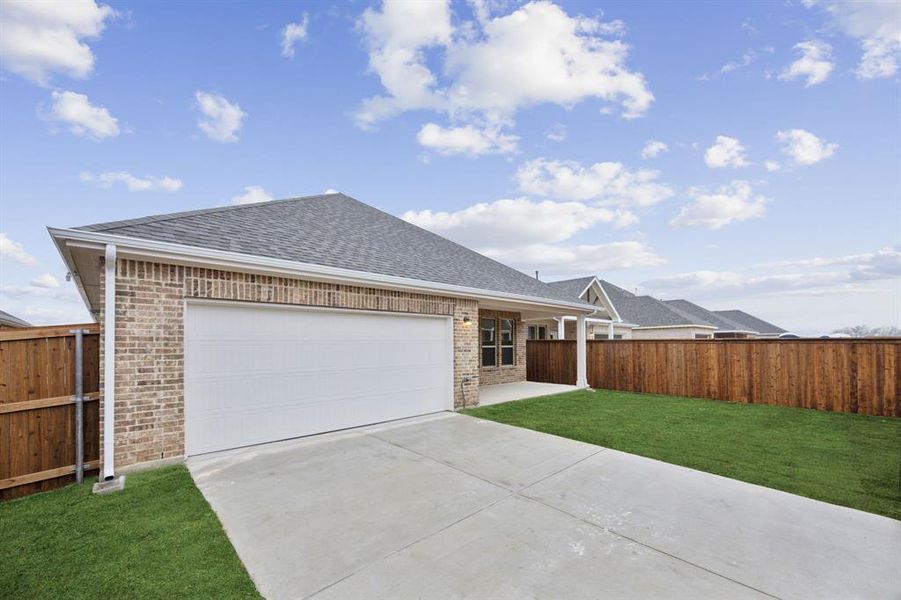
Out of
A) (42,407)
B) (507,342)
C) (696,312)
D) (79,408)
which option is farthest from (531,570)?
(696,312)

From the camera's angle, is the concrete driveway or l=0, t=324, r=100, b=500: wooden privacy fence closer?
the concrete driveway

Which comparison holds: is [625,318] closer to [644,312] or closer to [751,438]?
[644,312]

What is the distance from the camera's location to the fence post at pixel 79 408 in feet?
15.7

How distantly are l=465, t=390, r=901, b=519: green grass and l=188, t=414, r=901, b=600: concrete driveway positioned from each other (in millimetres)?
655

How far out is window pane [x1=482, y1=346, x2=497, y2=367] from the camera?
43.4 ft

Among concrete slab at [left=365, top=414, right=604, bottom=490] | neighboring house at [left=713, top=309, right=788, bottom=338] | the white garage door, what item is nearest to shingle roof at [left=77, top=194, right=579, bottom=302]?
the white garage door

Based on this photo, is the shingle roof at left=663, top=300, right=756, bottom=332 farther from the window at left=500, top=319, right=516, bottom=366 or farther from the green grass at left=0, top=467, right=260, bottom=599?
the green grass at left=0, top=467, right=260, bottom=599

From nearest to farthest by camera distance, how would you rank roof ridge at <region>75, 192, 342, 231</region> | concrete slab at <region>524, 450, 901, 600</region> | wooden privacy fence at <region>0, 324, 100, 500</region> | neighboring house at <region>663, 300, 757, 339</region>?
concrete slab at <region>524, 450, 901, 600</region> → wooden privacy fence at <region>0, 324, 100, 500</region> → roof ridge at <region>75, 192, 342, 231</region> → neighboring house at <region>663, 300, 757, 339</region>

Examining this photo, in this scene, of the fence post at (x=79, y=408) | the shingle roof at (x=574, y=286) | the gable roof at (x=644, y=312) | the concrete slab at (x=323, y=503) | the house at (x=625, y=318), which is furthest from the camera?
the gable roof at (x=644, y=312)

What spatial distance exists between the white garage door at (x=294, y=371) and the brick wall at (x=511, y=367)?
473 cm

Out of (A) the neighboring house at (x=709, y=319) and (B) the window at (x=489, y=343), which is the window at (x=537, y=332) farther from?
(A) the neighboring house at (x=709, y=319)

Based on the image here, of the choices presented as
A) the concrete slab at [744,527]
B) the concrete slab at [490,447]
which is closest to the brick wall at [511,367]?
the concrete slab at [490,447]

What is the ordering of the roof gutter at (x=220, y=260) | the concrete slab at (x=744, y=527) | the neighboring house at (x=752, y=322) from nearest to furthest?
the concrete slab at (x=744, y=527)
the roof gutter at (x=220, y=260)
the neighboring house at (x=752, y=322)

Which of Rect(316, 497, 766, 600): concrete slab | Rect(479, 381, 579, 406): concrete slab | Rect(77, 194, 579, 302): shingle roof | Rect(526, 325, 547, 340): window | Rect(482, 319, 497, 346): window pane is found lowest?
Rect(479, 381, 579, 406): concrete slab
